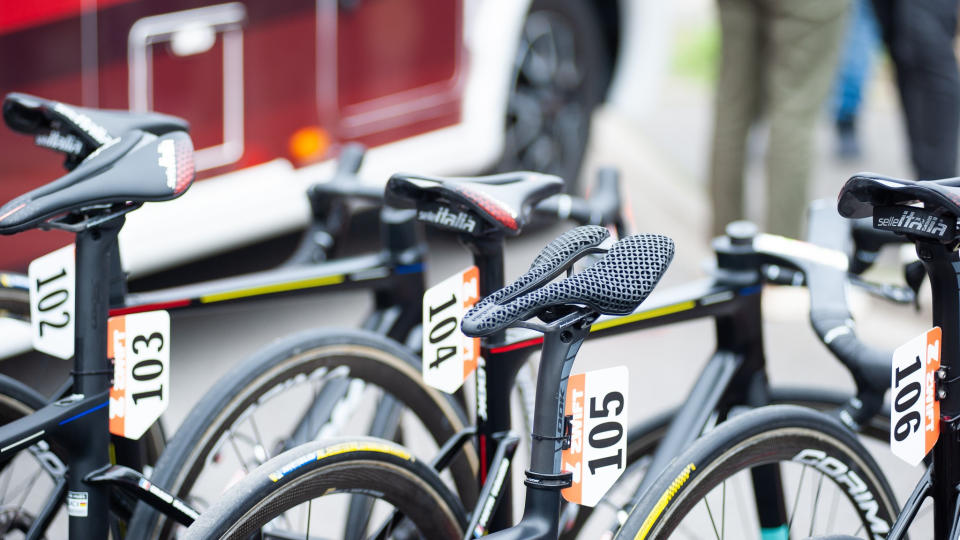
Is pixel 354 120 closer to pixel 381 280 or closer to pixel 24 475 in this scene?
pixel 381 280

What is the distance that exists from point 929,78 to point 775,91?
57 centimetres

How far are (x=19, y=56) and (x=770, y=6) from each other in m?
2.75

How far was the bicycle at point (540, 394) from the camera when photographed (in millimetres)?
1753

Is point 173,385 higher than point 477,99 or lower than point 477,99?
lower

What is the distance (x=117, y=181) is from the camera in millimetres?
2066

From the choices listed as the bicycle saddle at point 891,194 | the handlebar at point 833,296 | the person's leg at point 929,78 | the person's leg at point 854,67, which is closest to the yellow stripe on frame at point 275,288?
the handlebar at point 833,296

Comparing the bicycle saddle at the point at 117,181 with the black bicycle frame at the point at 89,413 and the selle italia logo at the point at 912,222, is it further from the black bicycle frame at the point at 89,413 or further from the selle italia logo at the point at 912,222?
the selle italia logo at the point at 912,222

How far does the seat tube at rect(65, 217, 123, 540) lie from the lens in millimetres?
2055

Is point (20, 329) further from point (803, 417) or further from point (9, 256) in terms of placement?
point (803, 417)

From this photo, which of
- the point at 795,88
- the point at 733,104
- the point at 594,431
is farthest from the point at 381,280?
the point at 733,104

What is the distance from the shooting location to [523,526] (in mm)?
1893

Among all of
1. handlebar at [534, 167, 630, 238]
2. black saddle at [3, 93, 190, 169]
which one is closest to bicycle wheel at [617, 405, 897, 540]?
handlebar at [534, 167, 630, 238]

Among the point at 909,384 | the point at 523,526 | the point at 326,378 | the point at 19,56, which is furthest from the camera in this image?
the point at 19,56

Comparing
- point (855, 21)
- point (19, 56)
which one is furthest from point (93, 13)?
point (855, 21)
